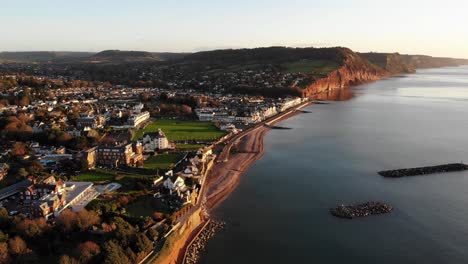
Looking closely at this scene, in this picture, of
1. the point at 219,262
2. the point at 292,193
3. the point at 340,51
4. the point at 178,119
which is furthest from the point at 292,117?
the point at 340,51

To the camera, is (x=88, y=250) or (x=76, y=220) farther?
(x=76, y=220)

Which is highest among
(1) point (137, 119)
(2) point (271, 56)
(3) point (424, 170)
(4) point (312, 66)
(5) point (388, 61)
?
(2) point (271, 56)

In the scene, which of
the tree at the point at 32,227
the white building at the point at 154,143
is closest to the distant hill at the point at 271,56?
the white building at the point at 154,143

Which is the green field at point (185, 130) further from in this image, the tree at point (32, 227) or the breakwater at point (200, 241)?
the tree at point (32, 227)

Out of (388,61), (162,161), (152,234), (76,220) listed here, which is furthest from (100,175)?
(388,61)

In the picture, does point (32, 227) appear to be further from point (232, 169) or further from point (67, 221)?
point (232, 169)

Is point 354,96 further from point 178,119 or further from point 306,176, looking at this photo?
point 306,176
